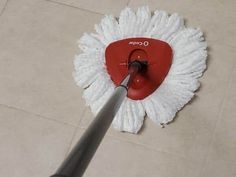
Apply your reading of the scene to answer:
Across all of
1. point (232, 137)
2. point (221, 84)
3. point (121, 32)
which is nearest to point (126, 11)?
point (121, 32)

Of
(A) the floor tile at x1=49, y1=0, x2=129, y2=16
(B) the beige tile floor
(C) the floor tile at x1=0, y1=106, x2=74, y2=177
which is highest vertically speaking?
(A) the floor tile at x1=49, y1=0, x2=129, y2=16

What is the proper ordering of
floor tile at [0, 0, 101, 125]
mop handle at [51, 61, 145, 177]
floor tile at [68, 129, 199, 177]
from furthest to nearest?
floor tile at [0, 0, 101, 125]
floor tile at [68, 129, 199, 177]
mop handle at [51, 61, 145, 177]

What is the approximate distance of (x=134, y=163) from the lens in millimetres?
988

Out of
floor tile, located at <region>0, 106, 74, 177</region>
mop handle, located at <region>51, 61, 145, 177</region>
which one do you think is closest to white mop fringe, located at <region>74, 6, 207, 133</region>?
floor tile, located at <region>0, 106, 74, 177</region>

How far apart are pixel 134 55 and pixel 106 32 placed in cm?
10

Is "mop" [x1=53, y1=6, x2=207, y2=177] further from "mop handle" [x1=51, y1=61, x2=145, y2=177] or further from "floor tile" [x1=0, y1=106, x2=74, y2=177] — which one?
"mop handle" [x1=51, y1=61, x2=145, y2=177]

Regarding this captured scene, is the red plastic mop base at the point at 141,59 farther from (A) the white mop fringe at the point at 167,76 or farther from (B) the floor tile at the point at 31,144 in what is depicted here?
(B) the floor tile at the point at 31,144

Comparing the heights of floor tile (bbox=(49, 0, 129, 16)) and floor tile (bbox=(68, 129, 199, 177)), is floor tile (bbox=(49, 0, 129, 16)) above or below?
above

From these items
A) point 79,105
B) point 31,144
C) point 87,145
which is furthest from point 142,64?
point 87,145

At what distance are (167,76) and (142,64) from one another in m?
0.07

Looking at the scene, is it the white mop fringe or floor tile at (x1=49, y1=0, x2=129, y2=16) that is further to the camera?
floor tile at (x1=49, y1=0, x2=129, y2=16)

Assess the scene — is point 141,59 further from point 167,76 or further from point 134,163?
point 134,163

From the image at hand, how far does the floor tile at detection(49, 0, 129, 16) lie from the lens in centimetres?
112

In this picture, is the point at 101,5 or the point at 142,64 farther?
the point at 101,5
